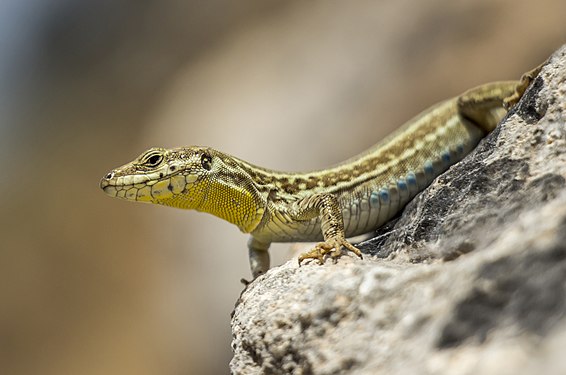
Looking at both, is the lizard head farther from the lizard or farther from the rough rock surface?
the rough rock surface

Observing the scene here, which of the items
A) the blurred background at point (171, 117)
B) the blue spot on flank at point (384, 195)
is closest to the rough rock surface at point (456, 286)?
the blue spot on flank at point (384, 195)

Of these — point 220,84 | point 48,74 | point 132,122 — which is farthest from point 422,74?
point 48,74

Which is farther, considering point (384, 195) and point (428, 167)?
point (428, 167)

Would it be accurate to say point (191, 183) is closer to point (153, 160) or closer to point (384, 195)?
point (153, 160)

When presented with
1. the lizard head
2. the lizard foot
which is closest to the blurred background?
the lizard head

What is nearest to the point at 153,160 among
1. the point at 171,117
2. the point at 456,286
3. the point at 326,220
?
the point at 326,220

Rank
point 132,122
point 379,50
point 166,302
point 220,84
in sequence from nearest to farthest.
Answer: point 379,50 → point 166,302 → point 220,84 → point 132,122

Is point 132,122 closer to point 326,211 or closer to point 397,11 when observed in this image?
point 397,11
